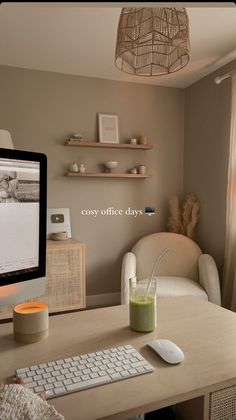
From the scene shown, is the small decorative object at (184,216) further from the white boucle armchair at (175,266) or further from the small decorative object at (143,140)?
the small decorative object at (143,140)

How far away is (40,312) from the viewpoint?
0.91 metres

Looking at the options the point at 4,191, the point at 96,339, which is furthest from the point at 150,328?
the point at 4,191

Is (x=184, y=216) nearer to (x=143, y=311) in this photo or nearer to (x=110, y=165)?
(x=110, y=165)

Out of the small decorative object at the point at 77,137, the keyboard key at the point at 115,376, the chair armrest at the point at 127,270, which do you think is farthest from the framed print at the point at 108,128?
the keyboard key at the point at 115,376

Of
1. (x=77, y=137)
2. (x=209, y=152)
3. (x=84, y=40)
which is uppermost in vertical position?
(x=84, y=40)

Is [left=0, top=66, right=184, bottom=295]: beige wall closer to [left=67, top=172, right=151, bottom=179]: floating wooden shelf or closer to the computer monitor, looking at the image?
[left=67, top=172, right=151, bottom=179]: floating wooden shelf

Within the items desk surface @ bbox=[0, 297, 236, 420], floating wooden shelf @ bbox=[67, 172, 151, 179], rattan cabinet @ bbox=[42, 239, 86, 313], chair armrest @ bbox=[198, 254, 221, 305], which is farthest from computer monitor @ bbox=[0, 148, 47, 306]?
floating wooden shelf @ bbox=[67, 172, 151, 179]

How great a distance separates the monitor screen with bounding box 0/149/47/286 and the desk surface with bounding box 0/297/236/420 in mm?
217

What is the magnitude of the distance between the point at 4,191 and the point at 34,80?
7.93 ft

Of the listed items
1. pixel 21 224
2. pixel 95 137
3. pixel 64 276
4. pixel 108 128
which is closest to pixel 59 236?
pixel 64 276

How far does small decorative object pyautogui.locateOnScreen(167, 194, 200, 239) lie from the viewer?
10.3 feet

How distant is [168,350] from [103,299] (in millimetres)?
2540

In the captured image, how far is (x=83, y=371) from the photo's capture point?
73 centimetres

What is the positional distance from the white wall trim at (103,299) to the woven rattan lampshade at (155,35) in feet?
8.07
